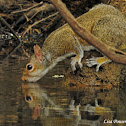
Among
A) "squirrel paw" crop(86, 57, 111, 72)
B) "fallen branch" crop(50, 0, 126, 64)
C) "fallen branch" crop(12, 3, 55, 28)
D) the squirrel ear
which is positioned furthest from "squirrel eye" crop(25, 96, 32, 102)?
"fallen branch" crop(12, 3, 55, 28)

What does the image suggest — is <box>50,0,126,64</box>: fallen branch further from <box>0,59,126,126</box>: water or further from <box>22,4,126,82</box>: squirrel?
<box>22,4,126,82</box>: squirrel

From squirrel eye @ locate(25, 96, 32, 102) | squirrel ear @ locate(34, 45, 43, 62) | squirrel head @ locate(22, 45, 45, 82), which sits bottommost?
squirrel eye @ locate(25, 96, 32, 102)

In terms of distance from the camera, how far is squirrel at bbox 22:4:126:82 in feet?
23.3

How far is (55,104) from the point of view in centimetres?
523

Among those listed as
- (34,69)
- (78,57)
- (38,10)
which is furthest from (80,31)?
(38,10)

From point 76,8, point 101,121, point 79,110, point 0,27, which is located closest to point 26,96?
point 79,110

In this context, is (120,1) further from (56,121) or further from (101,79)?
(56,121)

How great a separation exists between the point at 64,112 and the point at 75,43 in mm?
Answer: 2525

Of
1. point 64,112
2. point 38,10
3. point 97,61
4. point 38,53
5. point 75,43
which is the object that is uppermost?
point 38,10

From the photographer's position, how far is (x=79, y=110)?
4.88m

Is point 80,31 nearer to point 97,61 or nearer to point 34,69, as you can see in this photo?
point 97,61

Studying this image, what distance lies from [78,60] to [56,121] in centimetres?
274

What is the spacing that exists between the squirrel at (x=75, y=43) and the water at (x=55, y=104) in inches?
10.5

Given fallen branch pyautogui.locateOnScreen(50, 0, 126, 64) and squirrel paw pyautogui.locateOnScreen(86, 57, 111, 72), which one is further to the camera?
squirrel paw pyautogui.locateOnScreen(86, 57, 111, 72)
